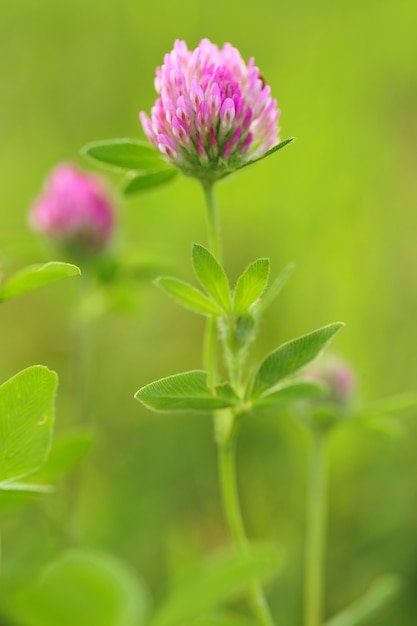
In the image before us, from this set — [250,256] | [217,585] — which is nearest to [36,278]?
[217,585]

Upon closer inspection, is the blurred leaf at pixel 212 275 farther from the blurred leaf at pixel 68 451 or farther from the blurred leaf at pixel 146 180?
the blurred leaf at pixel 68 451

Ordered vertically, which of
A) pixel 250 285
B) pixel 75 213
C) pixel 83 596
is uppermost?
pixel 75 213

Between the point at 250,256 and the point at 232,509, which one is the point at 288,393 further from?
the point at 250,256

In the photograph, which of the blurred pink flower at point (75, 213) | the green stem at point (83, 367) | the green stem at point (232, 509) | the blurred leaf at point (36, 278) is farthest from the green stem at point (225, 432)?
the blurred pink flower at point (75, 213)

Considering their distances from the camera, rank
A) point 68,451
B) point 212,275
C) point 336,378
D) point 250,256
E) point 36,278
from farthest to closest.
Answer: point 250,256 < point 336,378 < point 68,451 < point 36,278 < point 212,275

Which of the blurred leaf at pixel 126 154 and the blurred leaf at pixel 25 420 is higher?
the blurred leaf at pixel 126 154

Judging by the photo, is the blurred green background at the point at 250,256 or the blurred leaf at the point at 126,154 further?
the blurred green background at the point at 250,256

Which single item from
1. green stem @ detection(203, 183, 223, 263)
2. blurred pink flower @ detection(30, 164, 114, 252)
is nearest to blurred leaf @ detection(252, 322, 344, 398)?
green stem @ detection(203, 183, 223, 263)

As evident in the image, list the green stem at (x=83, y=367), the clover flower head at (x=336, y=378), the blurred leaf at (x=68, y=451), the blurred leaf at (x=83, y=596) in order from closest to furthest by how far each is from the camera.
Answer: the blurred leaf at (x=68, y=451) < the blurred leaf at (x=83, y=596) < the clover flower head at (x=336, y=378) < the green stem at (x=83, y=367)
